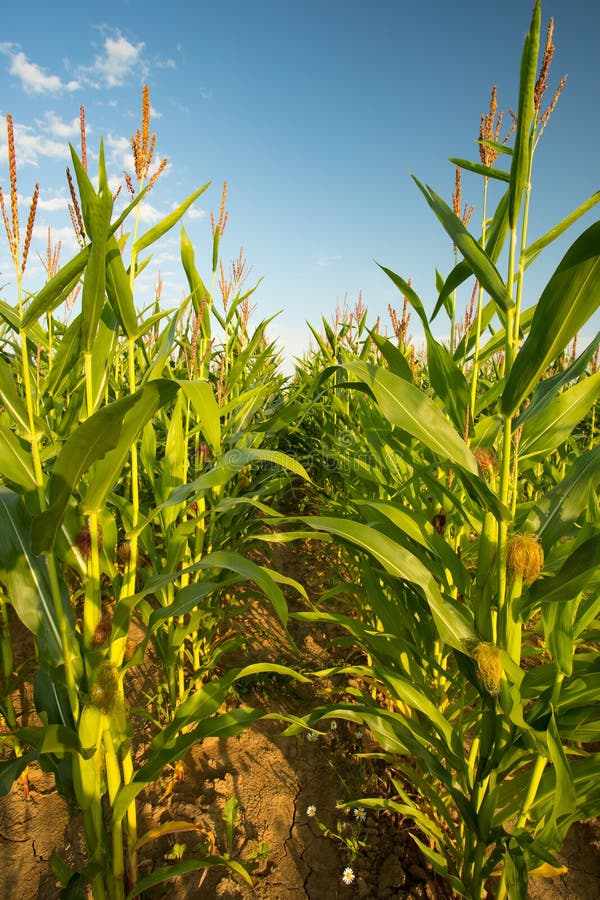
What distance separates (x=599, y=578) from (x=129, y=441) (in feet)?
2.98

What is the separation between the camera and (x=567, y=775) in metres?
0.81

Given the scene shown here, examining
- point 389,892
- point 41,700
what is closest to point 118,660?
point 41,700

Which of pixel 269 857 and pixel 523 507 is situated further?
pixel 269 857

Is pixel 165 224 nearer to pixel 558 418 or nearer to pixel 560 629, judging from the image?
pixel 558 418

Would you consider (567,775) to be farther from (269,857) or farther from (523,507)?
(269,857)

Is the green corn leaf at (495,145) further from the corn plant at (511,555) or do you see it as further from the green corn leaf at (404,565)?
the green corn leaf at (404,565)

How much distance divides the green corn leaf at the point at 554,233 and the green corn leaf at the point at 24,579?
1101mm

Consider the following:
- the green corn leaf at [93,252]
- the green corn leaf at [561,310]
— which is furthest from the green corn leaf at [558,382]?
the green corn leaf at [93,252]

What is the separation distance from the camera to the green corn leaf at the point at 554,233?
35.1 inches

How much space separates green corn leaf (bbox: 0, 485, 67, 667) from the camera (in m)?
0.93

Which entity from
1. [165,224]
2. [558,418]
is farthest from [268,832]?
[165,224]

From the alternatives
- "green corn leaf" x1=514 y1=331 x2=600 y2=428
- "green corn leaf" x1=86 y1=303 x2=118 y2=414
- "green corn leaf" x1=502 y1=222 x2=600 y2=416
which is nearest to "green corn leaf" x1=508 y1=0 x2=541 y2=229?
"green corn leaf" x1=502 y1=222 x2=600 y2=416

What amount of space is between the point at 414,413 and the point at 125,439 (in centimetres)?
53

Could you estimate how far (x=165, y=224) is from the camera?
1107 millimetres
